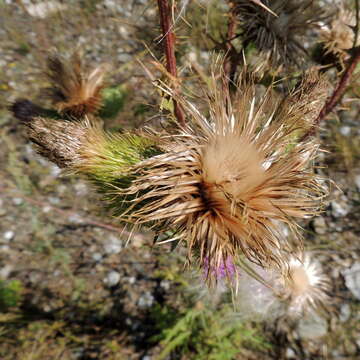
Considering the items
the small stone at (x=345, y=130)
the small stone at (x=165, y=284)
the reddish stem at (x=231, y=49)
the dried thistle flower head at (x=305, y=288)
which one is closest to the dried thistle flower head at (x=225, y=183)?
the reddish stem at (x=231, y=49)

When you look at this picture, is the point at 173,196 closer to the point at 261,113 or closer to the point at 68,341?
the point at 261,113

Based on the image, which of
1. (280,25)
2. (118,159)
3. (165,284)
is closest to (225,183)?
(118,159)

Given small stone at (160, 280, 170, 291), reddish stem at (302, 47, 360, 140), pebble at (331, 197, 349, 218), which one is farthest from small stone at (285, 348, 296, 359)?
reddish stem at (302, 47, 360, 140)

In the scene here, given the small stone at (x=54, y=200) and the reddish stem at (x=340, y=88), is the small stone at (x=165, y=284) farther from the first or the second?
the reddish stem at (x=340, y=88)

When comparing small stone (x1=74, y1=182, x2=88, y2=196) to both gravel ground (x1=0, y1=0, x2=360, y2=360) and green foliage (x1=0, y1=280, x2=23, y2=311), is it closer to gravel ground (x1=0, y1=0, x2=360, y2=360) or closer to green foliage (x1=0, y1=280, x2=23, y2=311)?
gravel ground (x1=0, y1=0, x2=360, y2=360)

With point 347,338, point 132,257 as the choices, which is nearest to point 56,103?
point 132,257
